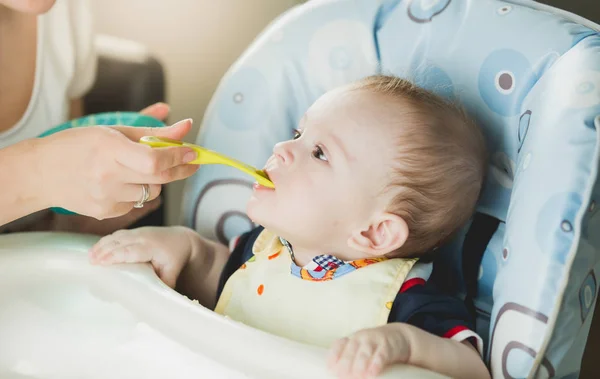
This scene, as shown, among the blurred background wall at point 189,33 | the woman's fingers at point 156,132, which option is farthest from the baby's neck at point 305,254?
the blurred background wall at point 189,33

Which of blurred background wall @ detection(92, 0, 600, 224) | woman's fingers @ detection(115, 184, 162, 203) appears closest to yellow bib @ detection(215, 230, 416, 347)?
woman's fingers @ detection(115, 184, 162, 203)

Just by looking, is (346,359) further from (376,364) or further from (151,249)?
(151,249)

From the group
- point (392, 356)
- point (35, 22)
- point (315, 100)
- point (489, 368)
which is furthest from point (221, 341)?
point (35, 22)

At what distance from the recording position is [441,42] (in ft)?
2.86

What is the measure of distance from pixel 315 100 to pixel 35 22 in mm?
491

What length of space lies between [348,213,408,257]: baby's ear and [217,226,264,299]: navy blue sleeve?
19cm

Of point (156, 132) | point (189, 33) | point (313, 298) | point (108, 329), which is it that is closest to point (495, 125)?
point (313, 298)

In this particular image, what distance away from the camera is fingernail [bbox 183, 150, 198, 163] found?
77cm

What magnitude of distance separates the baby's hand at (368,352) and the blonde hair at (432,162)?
0.60 feet

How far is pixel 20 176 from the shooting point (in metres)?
0.78

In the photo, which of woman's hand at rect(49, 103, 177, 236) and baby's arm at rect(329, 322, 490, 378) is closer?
baby's arm at rect(329, 322, 490, 378)

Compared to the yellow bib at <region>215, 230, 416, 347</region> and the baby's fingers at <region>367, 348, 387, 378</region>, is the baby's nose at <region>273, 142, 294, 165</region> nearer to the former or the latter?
the yellow bib at <region>215, 230, 416, 347</region>

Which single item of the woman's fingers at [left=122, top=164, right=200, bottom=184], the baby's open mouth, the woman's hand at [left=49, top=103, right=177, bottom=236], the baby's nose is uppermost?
the baby's nose

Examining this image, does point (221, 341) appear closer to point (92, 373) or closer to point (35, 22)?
point (92, 373)
